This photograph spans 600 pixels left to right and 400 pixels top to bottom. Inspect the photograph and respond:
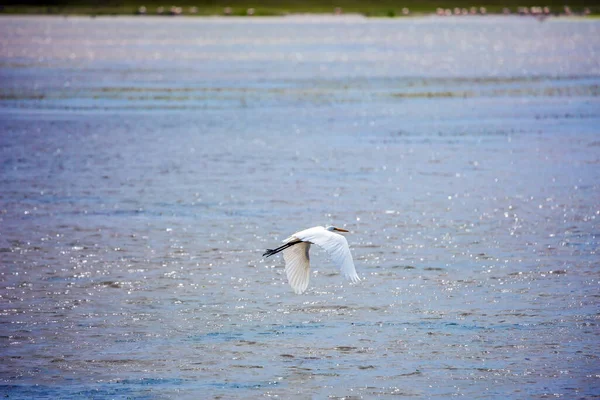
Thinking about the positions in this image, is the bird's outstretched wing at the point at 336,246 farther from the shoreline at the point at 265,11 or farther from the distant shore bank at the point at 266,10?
the distant shore bank at the point at 266,10

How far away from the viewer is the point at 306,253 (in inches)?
388

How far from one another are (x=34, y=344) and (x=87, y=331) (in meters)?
0.52

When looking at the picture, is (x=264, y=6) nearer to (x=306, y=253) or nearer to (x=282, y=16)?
(x=282, y=16)

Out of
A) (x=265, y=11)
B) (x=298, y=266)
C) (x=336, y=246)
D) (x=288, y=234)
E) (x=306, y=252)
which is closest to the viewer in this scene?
(x=336, y=246)

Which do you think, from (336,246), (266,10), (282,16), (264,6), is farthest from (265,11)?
(336,246)

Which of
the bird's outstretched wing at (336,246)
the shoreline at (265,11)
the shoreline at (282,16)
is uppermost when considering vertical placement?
the bird's outstretched wing at (336,246)

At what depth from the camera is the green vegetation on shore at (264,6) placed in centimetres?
13175

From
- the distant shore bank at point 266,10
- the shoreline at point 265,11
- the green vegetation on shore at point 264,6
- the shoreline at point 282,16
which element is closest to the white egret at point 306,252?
the shoreline at point 282,16

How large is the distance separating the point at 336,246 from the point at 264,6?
126 m

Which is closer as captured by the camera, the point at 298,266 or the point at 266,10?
the point at 298,266

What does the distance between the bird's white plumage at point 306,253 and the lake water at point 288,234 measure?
39 cm

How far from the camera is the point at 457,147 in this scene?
20578 millimetres

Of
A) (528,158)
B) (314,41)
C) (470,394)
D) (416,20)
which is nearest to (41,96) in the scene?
(528,158)

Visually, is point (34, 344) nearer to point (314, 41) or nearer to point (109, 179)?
point (109, 179)
